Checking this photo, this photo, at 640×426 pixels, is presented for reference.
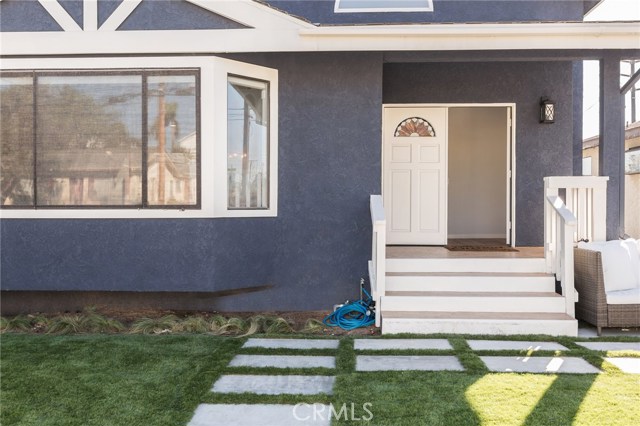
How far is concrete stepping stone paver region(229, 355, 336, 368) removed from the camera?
13.3 feet

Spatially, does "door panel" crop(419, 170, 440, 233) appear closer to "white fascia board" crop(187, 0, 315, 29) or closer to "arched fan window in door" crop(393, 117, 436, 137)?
"arched fan window in door" crop(393, 117, 436, 137)

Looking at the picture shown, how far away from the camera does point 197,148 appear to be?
532 centimetres

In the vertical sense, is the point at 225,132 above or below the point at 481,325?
above

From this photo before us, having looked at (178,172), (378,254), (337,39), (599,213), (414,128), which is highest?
(337,39)

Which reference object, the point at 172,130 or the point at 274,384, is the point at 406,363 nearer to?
the point at 274,384

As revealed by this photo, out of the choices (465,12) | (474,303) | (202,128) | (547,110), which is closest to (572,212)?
(474,303)

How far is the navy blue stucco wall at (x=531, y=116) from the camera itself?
7.39 metres

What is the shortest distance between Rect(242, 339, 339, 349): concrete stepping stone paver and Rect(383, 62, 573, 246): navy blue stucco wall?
391 centimetres

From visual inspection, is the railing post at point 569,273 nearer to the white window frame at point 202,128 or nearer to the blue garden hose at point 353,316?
the blue garden hose at point 353,316

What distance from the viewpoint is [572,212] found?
5832mm

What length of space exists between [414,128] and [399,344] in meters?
3.87

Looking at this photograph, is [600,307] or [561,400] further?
[600,307]

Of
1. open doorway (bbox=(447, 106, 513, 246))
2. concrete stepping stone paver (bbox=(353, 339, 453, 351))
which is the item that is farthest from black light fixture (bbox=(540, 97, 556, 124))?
concrete stepping stone paver (bbox=(353, 339, 453, 351))

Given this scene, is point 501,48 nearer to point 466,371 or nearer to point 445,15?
point 445,15
